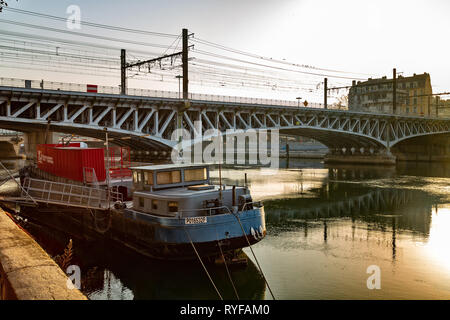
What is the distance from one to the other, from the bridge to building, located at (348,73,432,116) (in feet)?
110

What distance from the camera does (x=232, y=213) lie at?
16625 mm

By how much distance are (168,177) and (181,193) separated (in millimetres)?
2020

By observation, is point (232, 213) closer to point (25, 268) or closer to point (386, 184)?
point (25, 268)

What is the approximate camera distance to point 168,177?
63.5 feet

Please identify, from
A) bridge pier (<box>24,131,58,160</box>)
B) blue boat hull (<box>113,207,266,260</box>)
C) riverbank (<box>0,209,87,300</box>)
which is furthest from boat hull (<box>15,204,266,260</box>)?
bridge pier (<box>24,131,58,160</box>)

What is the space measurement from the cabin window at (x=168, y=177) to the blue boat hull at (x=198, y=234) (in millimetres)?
2287

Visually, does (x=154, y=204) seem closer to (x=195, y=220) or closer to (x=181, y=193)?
(x=181, y=193)

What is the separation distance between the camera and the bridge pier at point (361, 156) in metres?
80.4

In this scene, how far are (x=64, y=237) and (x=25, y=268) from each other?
18.5 m

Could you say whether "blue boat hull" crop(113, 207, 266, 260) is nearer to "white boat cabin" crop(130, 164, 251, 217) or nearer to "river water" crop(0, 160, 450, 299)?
"white boat cabin" crop(130, 164, 251, 217)

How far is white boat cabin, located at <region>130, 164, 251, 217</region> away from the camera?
55.7 feet

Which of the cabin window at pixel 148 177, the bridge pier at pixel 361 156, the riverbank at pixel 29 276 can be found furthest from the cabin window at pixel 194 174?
the bridge pier at pixel 361 156

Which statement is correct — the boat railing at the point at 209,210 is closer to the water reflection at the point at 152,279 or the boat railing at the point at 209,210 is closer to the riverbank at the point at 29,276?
the water reflection at the point at 152,279
